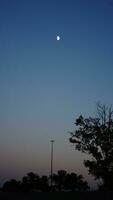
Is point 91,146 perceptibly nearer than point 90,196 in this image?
No

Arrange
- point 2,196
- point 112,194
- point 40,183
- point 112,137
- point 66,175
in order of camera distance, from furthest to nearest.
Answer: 1. point 66,175
2. point 40,183
3. point 112,137
4. point 2,196
5. point 112,194

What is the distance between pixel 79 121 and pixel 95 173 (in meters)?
6.82

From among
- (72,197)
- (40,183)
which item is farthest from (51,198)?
(40,183)

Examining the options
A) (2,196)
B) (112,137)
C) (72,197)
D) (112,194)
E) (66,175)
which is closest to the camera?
(112,194)

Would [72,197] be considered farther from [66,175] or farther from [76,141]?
[66,175]

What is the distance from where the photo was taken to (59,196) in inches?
1582

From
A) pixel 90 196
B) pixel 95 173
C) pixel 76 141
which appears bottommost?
pixel 90 196

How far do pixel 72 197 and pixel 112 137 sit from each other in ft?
56.2

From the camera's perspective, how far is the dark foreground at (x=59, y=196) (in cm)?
3571

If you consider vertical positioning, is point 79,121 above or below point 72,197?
above

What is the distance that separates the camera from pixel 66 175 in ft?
352

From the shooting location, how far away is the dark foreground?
35.7 m

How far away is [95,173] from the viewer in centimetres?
5525

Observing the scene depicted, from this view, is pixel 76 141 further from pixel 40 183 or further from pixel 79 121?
pixel 40 183
